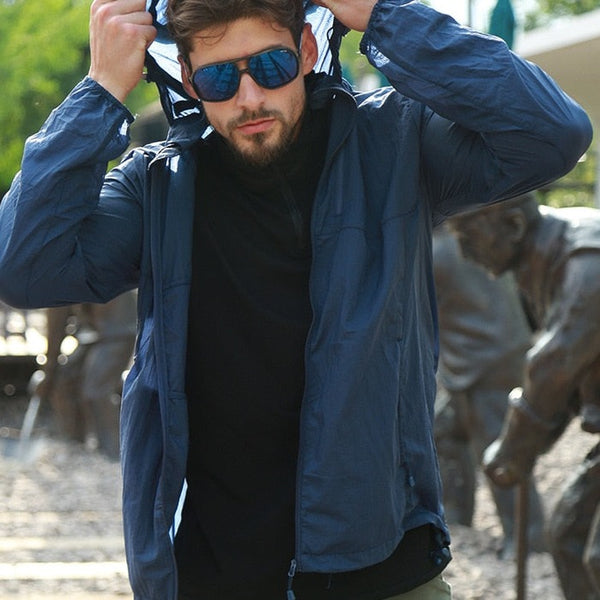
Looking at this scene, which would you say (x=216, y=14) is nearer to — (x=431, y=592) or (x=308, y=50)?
(x=308, y=50)

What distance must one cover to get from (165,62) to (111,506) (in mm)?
7574

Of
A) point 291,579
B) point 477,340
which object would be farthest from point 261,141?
point 477,340

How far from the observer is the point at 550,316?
508 cm

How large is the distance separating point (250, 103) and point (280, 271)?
11.9 inches

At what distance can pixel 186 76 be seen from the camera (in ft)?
8.72

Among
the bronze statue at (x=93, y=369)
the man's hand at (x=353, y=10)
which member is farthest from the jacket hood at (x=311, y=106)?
the bronze statue at (x=93, y=369)

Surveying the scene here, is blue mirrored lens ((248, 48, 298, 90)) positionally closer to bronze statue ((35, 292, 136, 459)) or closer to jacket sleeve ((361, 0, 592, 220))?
jacket sleeve ((361, 0, 592, 220))

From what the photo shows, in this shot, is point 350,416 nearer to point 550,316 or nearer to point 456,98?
point 456,98

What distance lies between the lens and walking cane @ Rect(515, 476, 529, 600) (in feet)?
18.7

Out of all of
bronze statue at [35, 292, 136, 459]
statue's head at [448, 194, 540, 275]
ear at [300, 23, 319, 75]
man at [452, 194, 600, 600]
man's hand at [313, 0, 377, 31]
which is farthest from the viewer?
bronze statue at [35, 292, 136, 459]

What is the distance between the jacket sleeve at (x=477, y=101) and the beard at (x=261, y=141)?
221 millimetres

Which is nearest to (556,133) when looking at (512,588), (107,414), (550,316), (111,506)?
(550,316)

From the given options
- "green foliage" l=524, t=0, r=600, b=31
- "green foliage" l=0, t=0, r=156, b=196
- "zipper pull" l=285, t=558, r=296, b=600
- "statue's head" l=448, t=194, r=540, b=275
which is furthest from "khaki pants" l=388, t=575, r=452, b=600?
"green foliage" l=524, t=0, r=600, b=31

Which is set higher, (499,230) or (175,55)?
(175,55)
